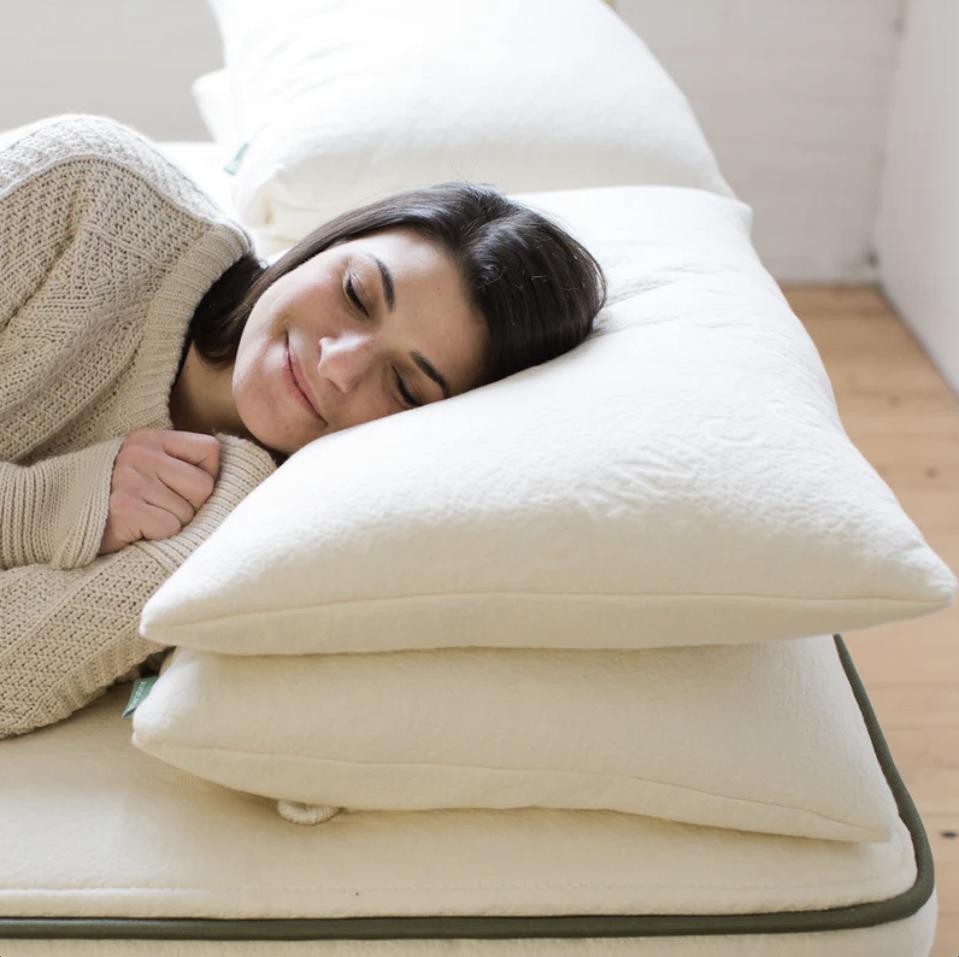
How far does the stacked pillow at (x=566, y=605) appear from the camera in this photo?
2.72 feet

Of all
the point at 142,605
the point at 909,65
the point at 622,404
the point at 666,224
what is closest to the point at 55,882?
the point at 142,605

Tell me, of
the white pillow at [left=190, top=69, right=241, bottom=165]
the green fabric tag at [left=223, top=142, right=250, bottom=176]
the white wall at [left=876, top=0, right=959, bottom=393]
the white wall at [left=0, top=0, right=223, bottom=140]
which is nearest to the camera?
the green fabric tag at [left=223, top=142, right=250, bottom=176]

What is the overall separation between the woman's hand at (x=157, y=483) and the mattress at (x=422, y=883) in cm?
22

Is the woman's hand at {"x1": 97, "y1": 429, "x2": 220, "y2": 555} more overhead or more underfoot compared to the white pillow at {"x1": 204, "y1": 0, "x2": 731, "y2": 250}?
more underfoot

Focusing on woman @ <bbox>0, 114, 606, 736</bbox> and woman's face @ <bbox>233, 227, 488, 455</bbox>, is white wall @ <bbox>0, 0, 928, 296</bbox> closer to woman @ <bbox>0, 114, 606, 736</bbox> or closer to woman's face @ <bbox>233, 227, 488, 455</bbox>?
woman @ <bbox>0, 114, 606, 736</bbox>

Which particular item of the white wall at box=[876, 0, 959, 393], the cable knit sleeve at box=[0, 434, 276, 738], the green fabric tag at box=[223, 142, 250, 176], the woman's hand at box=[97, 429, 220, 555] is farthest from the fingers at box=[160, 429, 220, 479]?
the white wall at box=[876, 0, 959, 393]

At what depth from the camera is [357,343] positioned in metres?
1.11

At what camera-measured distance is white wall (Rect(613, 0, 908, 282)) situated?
2646 mm

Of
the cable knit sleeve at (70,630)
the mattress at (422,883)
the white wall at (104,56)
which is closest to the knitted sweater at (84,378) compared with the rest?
the cable knit sleeve at (70,630)

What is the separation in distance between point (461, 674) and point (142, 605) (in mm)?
279

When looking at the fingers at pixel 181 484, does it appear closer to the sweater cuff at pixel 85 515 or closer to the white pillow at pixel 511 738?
the sweater cuff at pixel 85 515

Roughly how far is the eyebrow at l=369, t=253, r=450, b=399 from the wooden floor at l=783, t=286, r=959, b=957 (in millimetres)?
768

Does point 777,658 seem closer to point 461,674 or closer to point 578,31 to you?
point 461,674

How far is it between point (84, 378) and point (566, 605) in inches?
24.5
